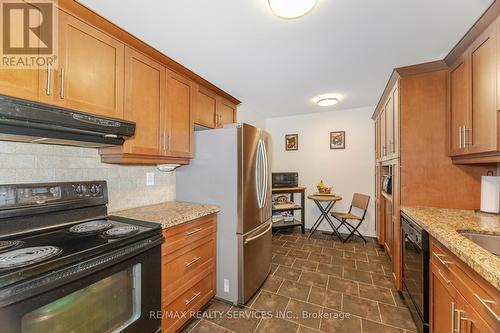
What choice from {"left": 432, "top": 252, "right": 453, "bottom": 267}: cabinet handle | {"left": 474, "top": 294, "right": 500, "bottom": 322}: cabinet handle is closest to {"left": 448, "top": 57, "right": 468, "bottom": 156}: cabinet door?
{"left": 432, "top": 252, "right": 453, "bottom": 267}: cabinet handle

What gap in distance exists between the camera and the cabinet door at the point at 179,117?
198 centimetres

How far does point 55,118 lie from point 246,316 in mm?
2002

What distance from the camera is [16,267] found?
0.85 m

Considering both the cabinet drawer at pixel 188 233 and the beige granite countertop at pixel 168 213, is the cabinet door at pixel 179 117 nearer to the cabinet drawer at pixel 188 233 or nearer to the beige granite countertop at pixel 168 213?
the beige granite countertop at pixel 168 213

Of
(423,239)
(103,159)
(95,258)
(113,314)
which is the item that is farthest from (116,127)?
(423,239)

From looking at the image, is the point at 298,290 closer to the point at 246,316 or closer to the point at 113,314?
the point at 246,316

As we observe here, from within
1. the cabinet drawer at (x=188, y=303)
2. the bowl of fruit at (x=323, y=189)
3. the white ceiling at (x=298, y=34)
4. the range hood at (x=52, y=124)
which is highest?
the white ceiling at (x=298, y=34)

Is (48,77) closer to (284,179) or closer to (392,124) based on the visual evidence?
(392,124)

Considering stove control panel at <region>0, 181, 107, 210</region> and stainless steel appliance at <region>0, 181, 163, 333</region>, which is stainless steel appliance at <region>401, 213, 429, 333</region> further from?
stove control panel at <region>0, 181, 107, 210</region>

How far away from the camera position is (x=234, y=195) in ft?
6.64

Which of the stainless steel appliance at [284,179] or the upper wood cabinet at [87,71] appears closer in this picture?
the upper wood cabinet at [87,71]

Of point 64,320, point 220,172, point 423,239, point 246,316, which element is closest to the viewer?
point 64,320

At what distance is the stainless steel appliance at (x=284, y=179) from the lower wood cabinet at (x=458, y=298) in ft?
8.64

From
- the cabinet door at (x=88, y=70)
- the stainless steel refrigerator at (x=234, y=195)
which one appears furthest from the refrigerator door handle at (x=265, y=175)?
the cabinet door at (x=88, y=70)
